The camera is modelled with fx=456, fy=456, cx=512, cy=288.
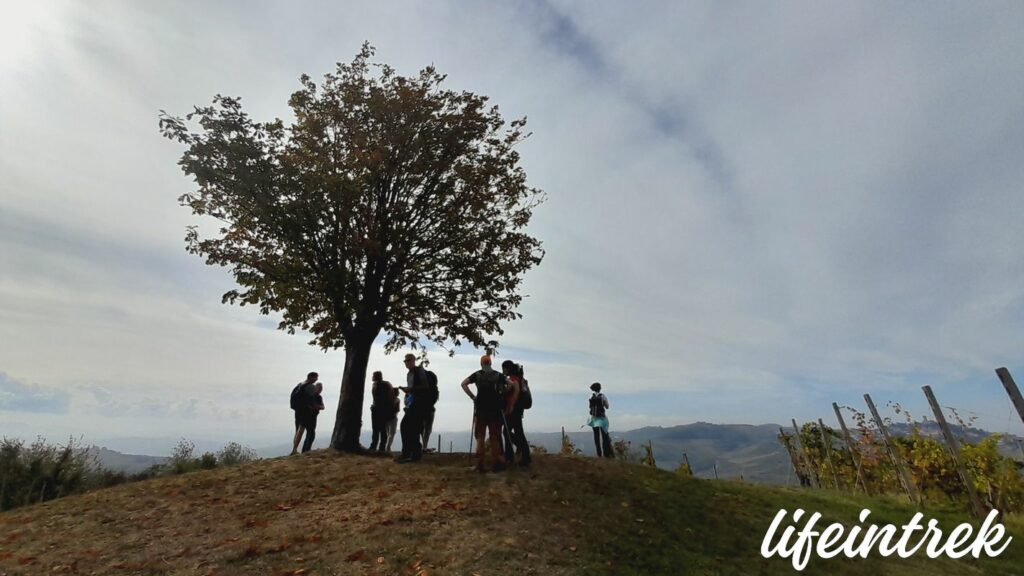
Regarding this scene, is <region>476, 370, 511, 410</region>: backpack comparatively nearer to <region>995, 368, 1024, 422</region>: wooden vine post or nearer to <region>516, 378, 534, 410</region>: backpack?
<region>516, 378, 534, 410</region>: backpack

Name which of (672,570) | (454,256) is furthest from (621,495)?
(454,256)

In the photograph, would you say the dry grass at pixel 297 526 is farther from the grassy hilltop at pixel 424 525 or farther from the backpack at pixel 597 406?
the backpack at pixel 597 406

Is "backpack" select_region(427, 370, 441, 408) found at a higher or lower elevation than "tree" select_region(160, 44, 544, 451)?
lower

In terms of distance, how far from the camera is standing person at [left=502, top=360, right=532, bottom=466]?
11539 mm

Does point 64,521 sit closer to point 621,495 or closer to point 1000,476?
point 621,495

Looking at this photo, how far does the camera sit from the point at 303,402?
49.5 ft

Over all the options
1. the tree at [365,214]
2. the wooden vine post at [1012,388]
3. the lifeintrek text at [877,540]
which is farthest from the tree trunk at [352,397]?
the wooden vine post at [1012,388]

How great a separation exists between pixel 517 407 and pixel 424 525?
4.52 m

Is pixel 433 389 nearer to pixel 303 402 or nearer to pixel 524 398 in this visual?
pixel 524 398

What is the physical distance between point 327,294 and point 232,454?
8533mm

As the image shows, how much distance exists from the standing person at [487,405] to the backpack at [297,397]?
724cm

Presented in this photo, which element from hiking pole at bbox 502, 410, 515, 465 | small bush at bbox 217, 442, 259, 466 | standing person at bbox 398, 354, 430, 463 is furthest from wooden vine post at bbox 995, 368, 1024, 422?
small bush at bbox 217, 442, 259, 466

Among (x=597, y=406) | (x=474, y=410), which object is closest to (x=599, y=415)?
(x=597, y=406)

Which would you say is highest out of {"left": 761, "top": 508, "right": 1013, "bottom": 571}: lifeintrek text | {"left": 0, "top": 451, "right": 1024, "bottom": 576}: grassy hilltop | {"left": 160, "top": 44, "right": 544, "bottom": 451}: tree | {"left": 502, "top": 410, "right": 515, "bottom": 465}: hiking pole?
{"left": 160, "top": 44, "right": 544, "bottom": 451}: tree
